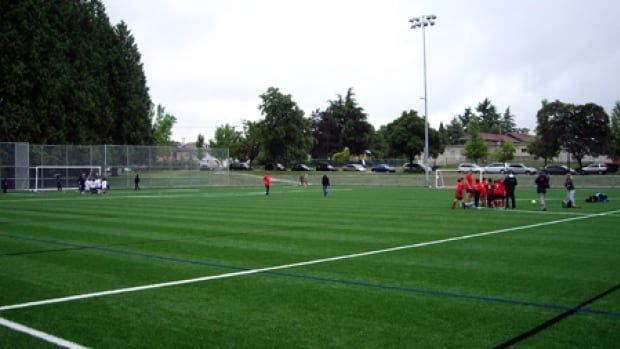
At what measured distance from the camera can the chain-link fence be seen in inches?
1737

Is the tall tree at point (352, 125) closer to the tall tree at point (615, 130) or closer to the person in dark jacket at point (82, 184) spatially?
the tall tree at point (615, 130)

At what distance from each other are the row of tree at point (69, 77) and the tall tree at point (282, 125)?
820 inches

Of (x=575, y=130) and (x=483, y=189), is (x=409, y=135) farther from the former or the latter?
(x=483, y=189)

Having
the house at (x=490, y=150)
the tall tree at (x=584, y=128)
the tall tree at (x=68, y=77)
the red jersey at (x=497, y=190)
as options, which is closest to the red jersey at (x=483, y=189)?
the red jersey at (x=497, y=190)

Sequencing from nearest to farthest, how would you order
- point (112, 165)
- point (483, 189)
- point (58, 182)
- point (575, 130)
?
point (483, 189) → point (58, 182) → point (112, 165) → point (575, 130)

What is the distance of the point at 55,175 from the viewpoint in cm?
4641

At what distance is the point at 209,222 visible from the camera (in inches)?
714

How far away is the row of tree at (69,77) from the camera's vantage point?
50.0 m

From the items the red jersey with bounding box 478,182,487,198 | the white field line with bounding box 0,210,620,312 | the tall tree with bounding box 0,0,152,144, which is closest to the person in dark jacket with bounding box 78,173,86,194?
the tall tree with bounding box 0,0,152,144

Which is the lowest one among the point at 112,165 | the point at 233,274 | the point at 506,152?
the point at 233,274

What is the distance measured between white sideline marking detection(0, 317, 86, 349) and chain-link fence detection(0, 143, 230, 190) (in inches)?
1680

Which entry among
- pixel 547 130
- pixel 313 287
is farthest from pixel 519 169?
pixel 313 287

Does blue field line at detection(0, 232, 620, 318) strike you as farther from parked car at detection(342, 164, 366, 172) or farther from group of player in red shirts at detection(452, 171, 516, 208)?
parked car at detection(342, 164, 366, 172)

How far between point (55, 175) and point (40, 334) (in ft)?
149
